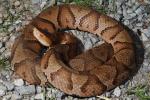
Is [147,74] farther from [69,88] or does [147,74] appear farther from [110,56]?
[69,88]

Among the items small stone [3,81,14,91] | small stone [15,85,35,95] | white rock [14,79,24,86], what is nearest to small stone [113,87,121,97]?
small stone [15,85,35,95]

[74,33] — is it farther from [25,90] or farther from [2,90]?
[2,90]

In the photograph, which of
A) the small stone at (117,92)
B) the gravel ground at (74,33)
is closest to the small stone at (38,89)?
the gravel ground at (74,33)

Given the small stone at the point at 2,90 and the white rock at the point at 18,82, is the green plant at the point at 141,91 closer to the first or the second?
the white rock at the point at 18,82

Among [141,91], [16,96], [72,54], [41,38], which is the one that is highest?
[41,38]

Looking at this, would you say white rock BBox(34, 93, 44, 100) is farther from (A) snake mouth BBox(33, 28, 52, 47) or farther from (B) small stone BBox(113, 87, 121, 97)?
(B) small stone BBox(113, 87, 121, 97)

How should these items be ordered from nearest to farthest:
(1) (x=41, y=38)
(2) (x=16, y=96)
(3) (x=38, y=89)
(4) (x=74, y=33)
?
(2) (x=16, y=96), (3) (x=38, y=89), (1) (x=41, y=38), (4) (x=74, y=33)

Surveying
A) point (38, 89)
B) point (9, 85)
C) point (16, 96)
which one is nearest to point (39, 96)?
point (38, 89)
